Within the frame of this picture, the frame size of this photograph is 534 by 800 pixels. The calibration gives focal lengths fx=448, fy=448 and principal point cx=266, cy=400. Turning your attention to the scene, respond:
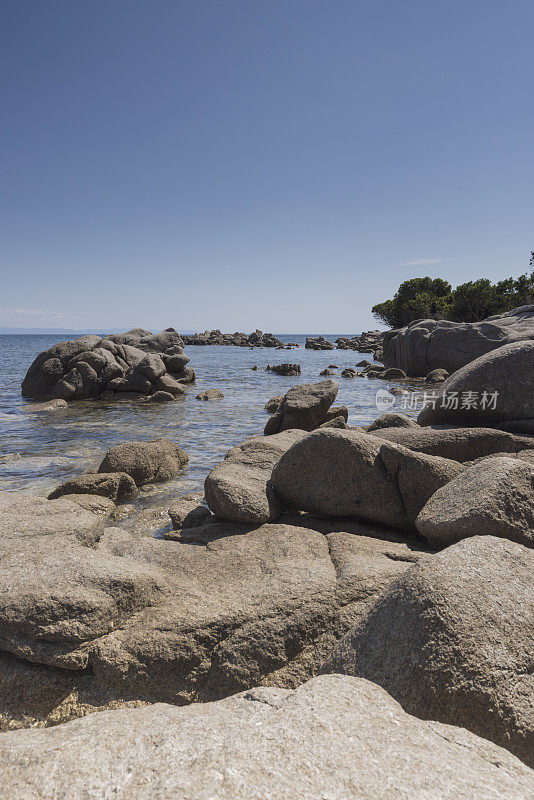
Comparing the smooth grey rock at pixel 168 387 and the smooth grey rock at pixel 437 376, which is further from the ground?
the smooth grey rock at pixel 437 376

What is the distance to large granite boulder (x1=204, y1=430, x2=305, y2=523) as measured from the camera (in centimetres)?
521

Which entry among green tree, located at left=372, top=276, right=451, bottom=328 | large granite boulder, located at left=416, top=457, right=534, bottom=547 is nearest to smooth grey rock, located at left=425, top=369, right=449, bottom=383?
large granite boulder, located at left=416, top=457, right=534, bottom=547

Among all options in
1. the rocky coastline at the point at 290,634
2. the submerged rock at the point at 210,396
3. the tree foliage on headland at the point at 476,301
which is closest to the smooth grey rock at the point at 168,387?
the submerged rock at the point at 210,396

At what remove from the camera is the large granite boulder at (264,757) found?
1505mm

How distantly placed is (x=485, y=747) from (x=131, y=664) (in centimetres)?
222

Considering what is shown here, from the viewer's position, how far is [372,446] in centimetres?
550

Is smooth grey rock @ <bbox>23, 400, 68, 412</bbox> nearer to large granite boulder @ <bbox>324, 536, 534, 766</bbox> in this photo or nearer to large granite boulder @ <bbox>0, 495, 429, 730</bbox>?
large granite boulder @ <bbox>0, 495, 429, 730</bbox>

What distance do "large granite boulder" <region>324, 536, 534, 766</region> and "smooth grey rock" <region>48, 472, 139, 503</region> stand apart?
5.60 metres

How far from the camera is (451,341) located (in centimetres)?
2691

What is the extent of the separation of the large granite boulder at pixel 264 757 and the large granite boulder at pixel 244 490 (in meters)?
3.07

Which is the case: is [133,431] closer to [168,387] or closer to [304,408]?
[304,408]

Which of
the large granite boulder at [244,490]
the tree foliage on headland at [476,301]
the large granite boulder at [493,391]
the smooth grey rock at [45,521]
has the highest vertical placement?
the tree foliage on headland at [476,301]

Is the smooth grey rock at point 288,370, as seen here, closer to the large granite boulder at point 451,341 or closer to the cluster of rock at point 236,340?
the large granite boulder at point 451,341

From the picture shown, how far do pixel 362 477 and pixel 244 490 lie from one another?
1415mm
